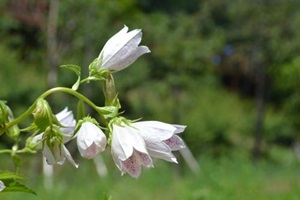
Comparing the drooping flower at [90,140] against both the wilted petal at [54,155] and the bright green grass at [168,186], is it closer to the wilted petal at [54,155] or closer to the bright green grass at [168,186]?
the wilted petal at [54,155]

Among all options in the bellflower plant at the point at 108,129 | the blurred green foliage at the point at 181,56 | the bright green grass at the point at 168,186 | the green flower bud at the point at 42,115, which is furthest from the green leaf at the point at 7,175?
the blurred green foliage at the point at 181,56

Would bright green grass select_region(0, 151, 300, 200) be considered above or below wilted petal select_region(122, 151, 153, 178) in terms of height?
below

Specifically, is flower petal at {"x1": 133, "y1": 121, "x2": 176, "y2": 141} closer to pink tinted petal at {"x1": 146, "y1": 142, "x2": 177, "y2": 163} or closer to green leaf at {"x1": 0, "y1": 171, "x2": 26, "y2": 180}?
pink tinted petal at {"x1": 146, "y1": 142, "x2": 177, "y2": 163}

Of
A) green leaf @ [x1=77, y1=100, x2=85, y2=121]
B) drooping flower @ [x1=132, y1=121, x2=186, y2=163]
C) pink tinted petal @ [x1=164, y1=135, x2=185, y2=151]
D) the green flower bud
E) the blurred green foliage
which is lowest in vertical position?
the blurred green foliage

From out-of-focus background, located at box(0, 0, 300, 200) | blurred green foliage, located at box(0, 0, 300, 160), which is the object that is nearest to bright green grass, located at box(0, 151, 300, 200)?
out-of-focus background, located at box(0, 0, 300, 200)

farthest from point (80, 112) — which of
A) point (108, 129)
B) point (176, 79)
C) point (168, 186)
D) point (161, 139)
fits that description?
point (176, 79)

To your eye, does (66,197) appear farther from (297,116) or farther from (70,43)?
(297,116)

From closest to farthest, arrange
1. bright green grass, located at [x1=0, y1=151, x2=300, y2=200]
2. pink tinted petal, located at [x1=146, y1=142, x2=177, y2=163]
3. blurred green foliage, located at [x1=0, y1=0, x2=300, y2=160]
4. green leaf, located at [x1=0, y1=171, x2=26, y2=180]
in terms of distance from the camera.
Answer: pink tinted petal, located at [x1=146, y1=142, x2=177, y2=163] < green leaf, located at [x1=0, y1=171, x2=26, y2=180] < bright green grass, located at [x1=0, y1=151, x2=300, y2=200] < blurred green foliage, located at [x1=0, y1=0, x2=300, y2=160]
